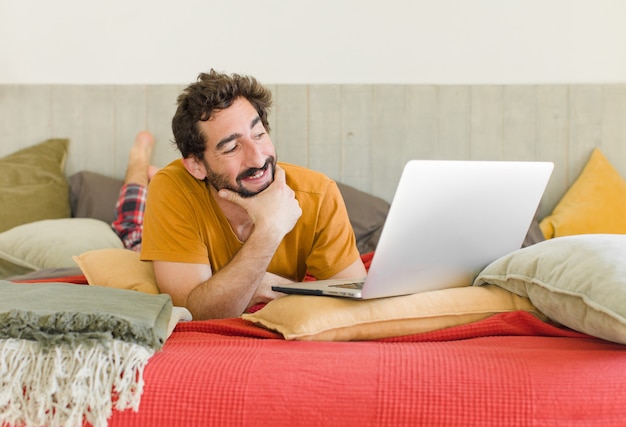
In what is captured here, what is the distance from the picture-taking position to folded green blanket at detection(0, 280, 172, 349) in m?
1.19

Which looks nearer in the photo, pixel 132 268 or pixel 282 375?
pixel 282 375

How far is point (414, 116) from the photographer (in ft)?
10.4

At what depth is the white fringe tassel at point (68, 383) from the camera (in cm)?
111

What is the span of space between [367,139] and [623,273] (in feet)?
6.48

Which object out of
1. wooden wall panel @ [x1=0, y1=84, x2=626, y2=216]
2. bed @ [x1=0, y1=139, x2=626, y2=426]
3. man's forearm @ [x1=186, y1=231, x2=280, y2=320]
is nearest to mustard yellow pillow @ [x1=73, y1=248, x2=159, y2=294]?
bed @ [x1=0, y1=139, x2=626, y2=426]

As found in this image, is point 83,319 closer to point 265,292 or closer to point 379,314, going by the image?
point 379,314

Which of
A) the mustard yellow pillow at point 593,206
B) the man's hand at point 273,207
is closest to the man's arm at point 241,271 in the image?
the man's hand at point 273,207

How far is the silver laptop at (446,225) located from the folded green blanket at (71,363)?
1.34 feet

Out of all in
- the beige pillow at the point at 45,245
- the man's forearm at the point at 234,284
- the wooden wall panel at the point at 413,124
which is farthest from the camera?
the wooden wall panel at the point at 413,124

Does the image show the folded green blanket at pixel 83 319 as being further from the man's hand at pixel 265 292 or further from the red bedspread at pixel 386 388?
the man's hand at pixel 265 292

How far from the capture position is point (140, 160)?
3.09m

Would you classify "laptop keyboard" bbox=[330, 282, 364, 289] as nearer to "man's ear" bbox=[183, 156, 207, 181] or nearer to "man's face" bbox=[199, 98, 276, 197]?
"man's face" bbox=[199, 98, 276, 197]

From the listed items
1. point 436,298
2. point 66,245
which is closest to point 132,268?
point 66,245
